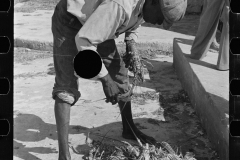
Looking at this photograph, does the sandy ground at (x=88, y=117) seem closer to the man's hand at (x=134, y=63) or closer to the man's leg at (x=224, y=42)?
the man's leg at (x=224, y=42)

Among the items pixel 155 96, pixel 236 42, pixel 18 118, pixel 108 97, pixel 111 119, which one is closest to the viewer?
pixel 236 42

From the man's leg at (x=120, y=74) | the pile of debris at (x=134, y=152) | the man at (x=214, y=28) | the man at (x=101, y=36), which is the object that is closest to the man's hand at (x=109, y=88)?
the man at (x=101, y=36)

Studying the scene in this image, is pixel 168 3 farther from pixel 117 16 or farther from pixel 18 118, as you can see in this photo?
pixel 18 118

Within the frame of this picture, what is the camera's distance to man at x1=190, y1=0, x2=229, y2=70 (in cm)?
425

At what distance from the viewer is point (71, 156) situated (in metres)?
3.37

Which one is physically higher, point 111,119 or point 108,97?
point 108,97

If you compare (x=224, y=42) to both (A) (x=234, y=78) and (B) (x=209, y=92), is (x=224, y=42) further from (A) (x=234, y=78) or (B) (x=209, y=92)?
(A) (x=234, y=78)

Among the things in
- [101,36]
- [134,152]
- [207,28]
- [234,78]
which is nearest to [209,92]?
[134,152]

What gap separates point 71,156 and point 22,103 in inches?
37.1

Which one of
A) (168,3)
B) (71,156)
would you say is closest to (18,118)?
(71,156)

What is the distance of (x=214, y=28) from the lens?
4543 mm

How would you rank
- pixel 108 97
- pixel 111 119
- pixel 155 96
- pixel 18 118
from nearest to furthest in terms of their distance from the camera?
pixel 108 97
pixel 18 118
pixel 111 119
pixel 155 96

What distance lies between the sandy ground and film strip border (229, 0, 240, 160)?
170cm
